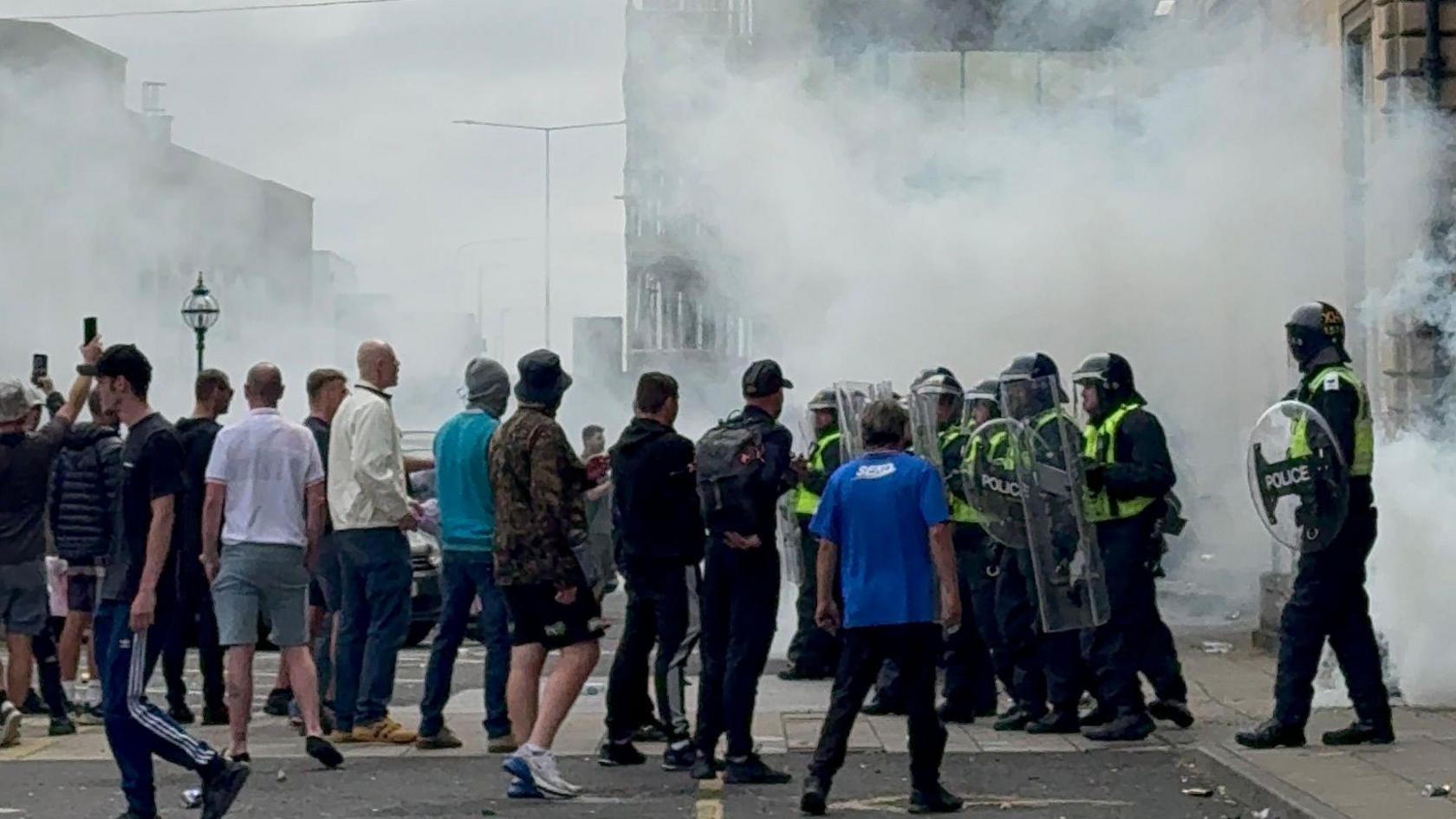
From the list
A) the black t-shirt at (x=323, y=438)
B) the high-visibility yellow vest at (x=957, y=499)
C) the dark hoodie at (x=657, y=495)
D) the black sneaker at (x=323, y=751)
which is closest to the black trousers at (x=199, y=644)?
the black t-shirt at (x=323, y=438)

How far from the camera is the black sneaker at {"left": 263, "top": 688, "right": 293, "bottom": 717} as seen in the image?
44.7 feet

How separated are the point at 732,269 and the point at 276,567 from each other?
19.6 m

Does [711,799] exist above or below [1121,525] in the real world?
below

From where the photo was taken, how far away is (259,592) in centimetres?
1090

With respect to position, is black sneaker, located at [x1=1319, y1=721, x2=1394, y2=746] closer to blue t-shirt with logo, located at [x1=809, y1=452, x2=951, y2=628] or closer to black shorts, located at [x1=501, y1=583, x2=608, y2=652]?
blue t-shirt with logo, located at [x1=809, y1=452, x2=951, y2=628]

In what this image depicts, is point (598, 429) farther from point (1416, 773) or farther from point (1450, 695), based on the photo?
point (1416, 773)

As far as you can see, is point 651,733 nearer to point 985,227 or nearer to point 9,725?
point 9,725

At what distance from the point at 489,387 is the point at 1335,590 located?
12.7 ft

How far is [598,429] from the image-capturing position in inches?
972

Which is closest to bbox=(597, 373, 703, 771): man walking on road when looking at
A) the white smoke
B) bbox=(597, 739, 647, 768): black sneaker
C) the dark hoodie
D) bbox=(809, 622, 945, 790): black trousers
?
the dark hoodie

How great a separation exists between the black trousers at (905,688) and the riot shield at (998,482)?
7.45 feet

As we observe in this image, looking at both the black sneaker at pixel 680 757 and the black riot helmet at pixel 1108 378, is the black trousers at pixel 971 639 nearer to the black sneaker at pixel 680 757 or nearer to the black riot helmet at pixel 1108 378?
the black riot helmet at pixel 1108 378

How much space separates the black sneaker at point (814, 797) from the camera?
9.66 meters

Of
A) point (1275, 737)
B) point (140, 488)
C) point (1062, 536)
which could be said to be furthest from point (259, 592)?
point (1275, 737)
